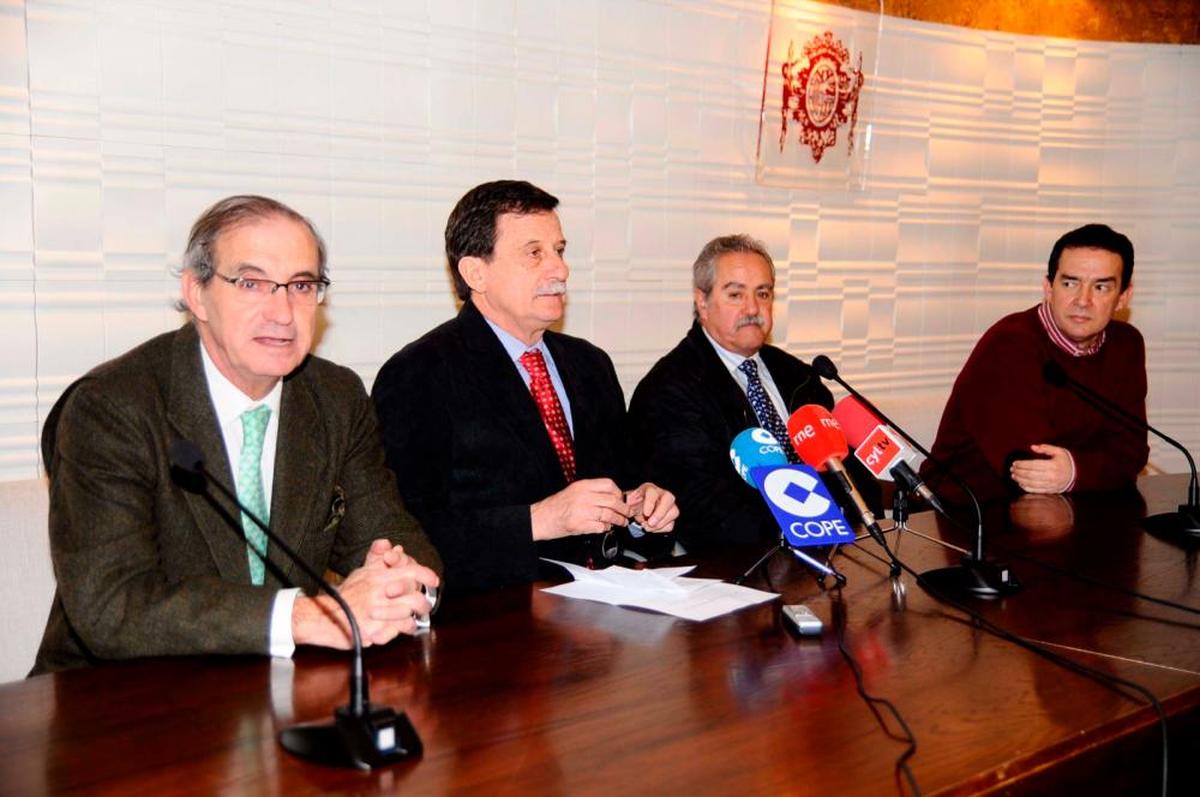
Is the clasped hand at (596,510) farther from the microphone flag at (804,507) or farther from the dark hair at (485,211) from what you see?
the dark hair at (485,211)

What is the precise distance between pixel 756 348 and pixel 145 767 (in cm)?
264

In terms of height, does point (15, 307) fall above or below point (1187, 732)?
above

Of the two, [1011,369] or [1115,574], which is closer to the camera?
[1115,574]

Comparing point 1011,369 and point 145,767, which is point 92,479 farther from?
point 1011,369

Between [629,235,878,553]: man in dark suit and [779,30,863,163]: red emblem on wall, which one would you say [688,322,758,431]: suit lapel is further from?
[779,30,863,163]: red emblem on wall

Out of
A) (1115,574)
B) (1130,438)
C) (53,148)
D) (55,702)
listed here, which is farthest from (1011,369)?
(55,702)

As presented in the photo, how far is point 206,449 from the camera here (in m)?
2.27

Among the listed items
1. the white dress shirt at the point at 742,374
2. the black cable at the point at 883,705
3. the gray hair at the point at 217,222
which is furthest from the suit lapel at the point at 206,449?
the white dress shirt at the point at 742,374

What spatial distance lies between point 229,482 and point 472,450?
2.81ft

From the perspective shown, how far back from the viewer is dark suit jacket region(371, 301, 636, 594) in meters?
2.85

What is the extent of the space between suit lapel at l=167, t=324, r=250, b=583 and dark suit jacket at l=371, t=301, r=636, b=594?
667mm

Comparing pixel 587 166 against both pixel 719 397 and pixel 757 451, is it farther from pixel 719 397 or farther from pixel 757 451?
pixel 757 451

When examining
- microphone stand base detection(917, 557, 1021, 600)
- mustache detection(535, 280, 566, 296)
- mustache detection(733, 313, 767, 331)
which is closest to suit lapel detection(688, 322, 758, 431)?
mustache detection(733, 313, 767, 331)

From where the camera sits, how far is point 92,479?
2.12 metres
